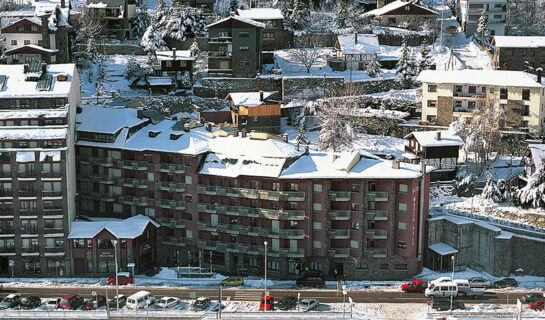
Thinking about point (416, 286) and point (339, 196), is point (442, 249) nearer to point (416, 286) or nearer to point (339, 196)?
point (416, 286)

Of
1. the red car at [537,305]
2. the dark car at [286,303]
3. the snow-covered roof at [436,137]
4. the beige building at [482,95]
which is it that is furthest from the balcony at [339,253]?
the beige building at [482,95]

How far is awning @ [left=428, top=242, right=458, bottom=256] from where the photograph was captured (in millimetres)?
110125

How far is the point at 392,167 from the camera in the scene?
10688cm

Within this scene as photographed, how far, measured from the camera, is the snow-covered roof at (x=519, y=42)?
15238 cm

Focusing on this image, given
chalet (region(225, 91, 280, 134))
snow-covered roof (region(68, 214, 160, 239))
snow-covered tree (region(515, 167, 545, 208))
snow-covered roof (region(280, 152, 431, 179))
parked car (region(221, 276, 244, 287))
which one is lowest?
parked car (region(221, 276, 244, 287))

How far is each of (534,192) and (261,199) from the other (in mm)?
34247

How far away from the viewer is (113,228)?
4350 inches

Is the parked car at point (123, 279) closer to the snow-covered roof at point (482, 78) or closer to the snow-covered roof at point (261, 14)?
the snow-covered roof at point (482, 78)

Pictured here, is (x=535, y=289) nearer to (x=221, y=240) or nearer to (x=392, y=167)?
(x=392, y=167)

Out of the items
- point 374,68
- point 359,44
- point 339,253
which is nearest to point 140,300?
point 339,253

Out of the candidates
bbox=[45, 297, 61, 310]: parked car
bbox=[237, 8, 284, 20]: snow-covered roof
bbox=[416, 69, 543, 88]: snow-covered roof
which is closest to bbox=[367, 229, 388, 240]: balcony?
bbox=[45, 297, 61, 310]: parked car

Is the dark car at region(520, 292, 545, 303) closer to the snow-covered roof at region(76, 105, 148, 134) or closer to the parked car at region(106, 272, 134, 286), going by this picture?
the parked car at region(106, 272, 134, 286)

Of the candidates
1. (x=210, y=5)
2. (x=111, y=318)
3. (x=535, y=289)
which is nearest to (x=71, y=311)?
(x=111, y=318)

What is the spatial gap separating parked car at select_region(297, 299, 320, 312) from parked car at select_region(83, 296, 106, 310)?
21.6 metres
